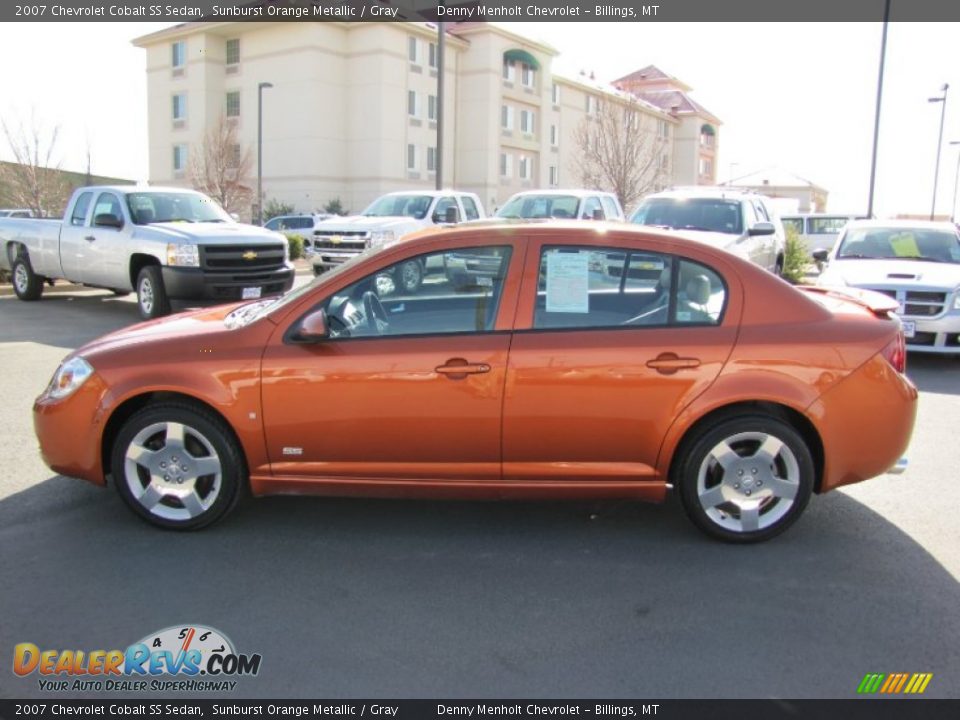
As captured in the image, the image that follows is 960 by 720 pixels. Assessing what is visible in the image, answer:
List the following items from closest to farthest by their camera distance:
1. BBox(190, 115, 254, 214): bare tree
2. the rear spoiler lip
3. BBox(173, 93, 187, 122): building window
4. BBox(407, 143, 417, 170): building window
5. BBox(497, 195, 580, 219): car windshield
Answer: the rear spoiler lip → BBox(497, 195, 580, 219): car windshield → BBox(190, 115, 254, 214): bare tree → BBox(407, 143, 417, 170): building window → BBox(173, 93, 187, 122): building window

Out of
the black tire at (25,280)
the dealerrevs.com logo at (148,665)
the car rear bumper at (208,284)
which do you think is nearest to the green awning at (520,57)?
the black tire at (25,280)

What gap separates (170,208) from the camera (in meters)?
12.6

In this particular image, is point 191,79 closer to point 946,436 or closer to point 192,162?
point 192,162

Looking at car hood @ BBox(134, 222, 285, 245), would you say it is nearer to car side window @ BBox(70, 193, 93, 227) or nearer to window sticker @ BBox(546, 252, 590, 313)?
car side window @ BBox(70, 193, 93, 227)

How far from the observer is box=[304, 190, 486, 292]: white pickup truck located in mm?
16016

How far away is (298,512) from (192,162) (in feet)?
148

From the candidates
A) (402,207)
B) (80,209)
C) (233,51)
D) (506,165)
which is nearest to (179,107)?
(233,51)

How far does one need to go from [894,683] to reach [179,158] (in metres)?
54.9

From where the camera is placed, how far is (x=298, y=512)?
486 centimetres

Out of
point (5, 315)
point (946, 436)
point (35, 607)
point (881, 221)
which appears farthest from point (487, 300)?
point (5, 315)

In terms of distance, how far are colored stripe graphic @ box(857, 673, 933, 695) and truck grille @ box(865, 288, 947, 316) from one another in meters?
7.23

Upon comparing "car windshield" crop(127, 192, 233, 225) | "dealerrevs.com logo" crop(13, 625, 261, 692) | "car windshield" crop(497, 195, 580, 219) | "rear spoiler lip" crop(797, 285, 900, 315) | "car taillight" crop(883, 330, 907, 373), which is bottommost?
"dealerrevs.com logo" crop(13, 625, 261, 692)

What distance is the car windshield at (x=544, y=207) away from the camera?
15.6 meters

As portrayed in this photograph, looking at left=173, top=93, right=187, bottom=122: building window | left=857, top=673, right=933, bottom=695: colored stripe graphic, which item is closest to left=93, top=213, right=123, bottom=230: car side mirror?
left=857, top=673, right=933, bottom=695: colored stripe graphic
